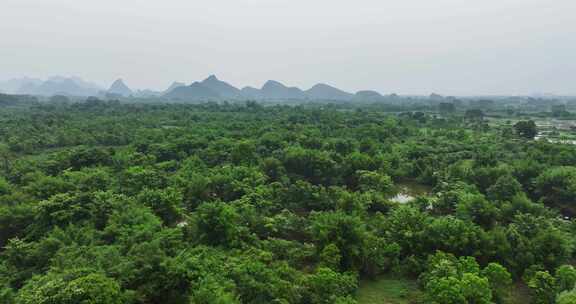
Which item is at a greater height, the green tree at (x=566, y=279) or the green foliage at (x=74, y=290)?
the green foliage at (x=74, y=290)

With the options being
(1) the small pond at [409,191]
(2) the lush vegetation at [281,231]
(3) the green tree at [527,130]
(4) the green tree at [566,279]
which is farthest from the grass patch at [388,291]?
(3) the green tree at [527,130]

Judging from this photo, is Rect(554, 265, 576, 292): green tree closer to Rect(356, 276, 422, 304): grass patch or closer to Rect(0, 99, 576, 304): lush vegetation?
Rect(0, 99, 576, 304): lush vegetation

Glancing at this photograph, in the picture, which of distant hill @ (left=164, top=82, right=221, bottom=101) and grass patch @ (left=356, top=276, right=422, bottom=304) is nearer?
grass patch @ (left=356, top=276, right=422, bottom=304)

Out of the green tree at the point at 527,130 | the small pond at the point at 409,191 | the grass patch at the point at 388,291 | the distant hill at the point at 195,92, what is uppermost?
the distant hill at the point at 195,92

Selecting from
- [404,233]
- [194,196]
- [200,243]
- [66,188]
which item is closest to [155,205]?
[194,196]

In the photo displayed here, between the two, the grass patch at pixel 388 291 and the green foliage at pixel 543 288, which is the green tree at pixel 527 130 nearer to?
the green foliage at pixel 543 288

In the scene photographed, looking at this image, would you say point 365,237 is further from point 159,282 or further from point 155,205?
point 155,205

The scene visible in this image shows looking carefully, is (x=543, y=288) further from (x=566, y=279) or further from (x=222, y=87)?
(x=222, y=87)

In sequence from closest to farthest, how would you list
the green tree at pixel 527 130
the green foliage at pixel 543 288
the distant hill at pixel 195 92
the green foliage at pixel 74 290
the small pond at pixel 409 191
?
the green foliage at pixel 74 290 → the green foliage at pixel 543 288 → the small pond at pixel 409 191 → the green tree at pixel 527 130 → the distant hill at pixel 195 92

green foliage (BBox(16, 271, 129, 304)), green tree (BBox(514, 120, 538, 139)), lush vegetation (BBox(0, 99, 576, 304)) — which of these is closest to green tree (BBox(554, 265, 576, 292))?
lush vegetation (BBox(0, 99, 576, 304))
